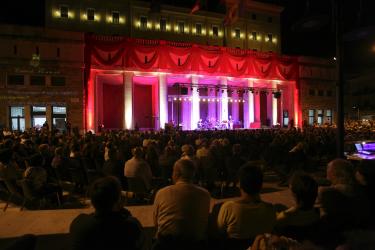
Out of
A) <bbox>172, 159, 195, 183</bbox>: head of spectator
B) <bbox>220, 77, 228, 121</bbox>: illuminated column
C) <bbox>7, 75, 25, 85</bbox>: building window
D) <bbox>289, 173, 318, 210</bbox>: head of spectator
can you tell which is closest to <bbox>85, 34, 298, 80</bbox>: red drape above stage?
<bbox>220, 77, 228, 121</bbox>: illuminated column

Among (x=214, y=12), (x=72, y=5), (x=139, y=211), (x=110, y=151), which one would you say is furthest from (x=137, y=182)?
(x=214, y=12)

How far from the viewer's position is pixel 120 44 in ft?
89.8

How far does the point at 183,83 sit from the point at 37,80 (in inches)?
453

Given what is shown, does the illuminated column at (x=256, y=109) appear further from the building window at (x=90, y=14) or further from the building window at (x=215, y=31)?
the building window at (x=90, y=14)

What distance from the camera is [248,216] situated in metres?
3.07

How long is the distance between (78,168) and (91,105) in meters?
19.9

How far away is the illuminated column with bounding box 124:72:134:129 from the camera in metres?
29.9

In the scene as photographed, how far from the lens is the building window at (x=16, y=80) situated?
25144 millimetres

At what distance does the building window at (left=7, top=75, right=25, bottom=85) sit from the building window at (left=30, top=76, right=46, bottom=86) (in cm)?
61

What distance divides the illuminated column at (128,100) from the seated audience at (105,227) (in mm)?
27428

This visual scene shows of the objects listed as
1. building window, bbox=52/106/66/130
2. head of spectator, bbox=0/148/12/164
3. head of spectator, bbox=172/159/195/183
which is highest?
building window, bbox=52/106/66/130

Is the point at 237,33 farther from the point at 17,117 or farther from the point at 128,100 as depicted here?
the point at 17,117

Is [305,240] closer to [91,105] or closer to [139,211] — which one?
[139,211]

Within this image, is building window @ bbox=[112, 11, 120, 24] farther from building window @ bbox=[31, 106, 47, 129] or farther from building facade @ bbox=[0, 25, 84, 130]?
building window @ bbox=[31, 106, 47, 129]
